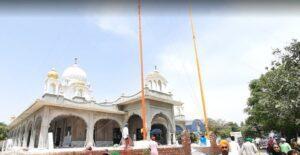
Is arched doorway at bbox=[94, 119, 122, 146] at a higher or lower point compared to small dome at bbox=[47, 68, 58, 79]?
lower

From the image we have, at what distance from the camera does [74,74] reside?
2870 cm

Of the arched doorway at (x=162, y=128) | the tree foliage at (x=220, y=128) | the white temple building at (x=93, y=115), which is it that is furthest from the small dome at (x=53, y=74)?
the tree foliage at (x=220, y=128)

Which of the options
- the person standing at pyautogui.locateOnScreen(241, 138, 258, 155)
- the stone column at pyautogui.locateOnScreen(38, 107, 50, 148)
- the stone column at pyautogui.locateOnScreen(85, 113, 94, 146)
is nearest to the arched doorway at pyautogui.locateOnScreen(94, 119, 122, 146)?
the stone column at pyautogui.locateOnScreen(85, 113, 94, 146)

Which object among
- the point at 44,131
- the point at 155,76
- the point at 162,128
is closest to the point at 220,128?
the point at 162,128

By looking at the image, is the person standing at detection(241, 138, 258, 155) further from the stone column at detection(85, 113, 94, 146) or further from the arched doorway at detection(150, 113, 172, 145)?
the arched doorway at detection(150, 113, 172, 145)

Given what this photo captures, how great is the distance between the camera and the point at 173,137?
24031mm

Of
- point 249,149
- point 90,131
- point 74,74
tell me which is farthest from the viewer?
point 74,74

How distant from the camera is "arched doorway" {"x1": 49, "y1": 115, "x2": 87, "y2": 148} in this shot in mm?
22369

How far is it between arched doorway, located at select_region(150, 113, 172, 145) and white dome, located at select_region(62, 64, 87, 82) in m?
10.7

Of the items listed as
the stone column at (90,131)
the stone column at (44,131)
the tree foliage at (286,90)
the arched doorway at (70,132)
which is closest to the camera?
the tree foliage at (286,90)

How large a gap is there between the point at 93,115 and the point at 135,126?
5.00 metres

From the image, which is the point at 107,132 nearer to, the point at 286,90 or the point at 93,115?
the point at 93,115

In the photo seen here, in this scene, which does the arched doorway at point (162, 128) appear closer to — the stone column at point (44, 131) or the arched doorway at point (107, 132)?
the arched doorway at point (107, 132)

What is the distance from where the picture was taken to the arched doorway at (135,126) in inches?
951
